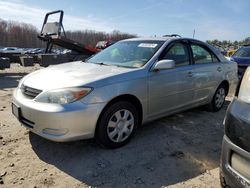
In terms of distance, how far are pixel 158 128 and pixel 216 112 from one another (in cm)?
181

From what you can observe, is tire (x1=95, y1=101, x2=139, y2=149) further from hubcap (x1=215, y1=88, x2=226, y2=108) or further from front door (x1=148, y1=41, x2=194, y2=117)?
hubcap (x1=215, y1=88, x2=226, y2=108)

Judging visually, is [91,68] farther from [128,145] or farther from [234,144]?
[234,144]

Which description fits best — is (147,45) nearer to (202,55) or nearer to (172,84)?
(172,84)

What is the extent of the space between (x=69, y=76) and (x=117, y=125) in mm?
922

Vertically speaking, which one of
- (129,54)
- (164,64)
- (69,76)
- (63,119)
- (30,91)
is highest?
(129,54)

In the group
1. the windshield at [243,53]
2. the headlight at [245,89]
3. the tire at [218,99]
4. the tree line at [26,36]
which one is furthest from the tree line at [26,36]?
the headlight at [245,89]

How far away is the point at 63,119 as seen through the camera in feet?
9.93

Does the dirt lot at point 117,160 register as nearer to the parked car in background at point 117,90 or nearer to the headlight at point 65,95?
the parked car in background at point 117,90

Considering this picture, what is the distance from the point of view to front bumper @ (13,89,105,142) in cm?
304

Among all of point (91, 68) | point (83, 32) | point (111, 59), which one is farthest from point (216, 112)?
point (83, 32)

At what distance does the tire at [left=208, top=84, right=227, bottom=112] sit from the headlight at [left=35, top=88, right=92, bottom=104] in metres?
3.25

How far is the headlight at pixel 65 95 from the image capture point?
3.09 metres

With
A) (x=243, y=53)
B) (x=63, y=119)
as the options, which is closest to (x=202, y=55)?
(x=63, y=119)

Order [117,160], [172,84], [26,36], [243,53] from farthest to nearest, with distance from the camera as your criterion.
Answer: [26,36]
[243,53]
[172,84]
[117,160]
